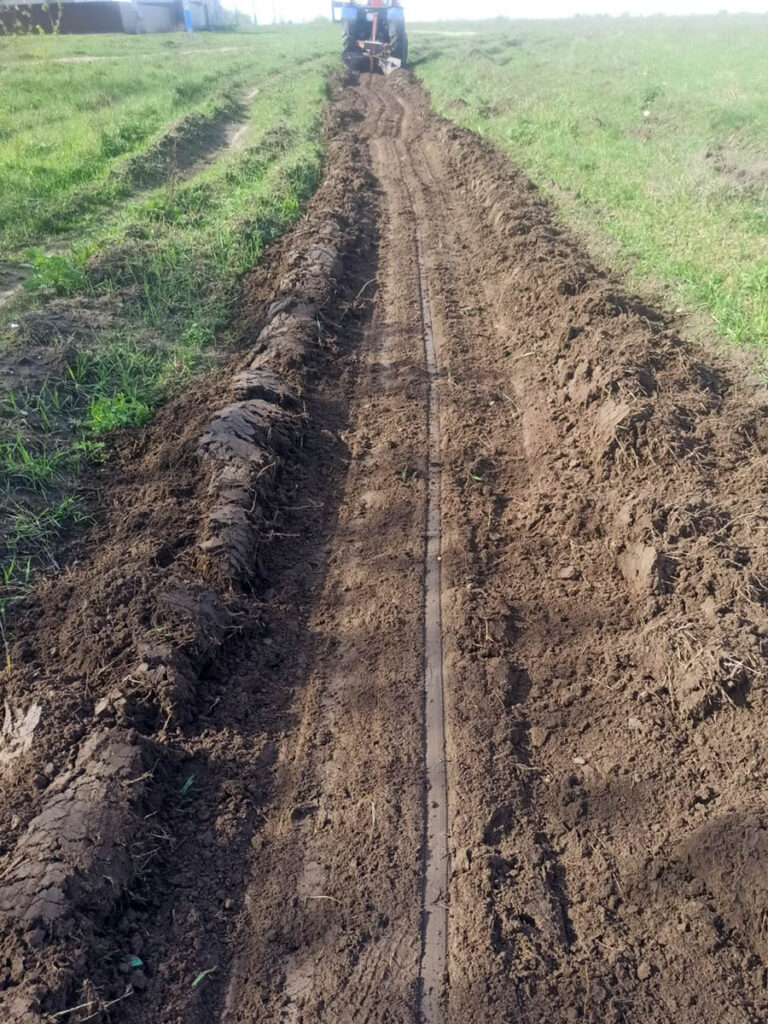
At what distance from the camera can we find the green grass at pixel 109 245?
18.1 ft

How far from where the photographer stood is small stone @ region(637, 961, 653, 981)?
8.96ft

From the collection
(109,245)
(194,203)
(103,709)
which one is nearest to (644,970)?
(103,709)

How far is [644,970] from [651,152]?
1460 cm

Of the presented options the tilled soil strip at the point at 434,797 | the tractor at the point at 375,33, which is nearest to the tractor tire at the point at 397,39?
the tractor at the point at 375,33

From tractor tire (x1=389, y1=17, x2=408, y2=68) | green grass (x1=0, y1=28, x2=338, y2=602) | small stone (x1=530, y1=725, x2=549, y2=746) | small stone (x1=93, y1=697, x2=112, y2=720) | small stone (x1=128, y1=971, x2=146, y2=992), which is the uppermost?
tractor tire (x1=389, y1=17, x2=408, y2=68)

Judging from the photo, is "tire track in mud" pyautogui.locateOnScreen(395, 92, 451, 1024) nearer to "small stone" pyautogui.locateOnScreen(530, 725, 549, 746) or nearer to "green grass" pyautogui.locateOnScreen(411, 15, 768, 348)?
"small stone" pyautogui.locateOnScreen(530, 725, 549, 746)

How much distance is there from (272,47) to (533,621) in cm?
4330

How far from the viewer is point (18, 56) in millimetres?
24906

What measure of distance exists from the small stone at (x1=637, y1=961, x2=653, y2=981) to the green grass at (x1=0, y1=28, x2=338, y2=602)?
3832 mm

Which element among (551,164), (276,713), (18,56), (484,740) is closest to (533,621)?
(484,740)

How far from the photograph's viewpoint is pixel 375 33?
89.7 feet

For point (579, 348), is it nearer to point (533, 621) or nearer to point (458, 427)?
point (458, 427)

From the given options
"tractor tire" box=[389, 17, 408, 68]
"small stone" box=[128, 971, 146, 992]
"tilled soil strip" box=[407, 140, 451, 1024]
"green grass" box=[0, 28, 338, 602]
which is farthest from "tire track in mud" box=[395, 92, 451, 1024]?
"tractor tire" box=[389, 17, 408, 68]

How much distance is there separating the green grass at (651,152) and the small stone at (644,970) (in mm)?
5846
